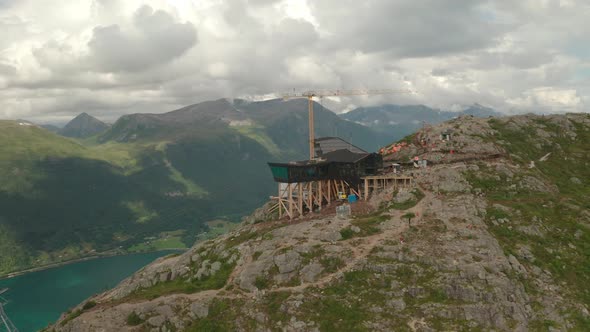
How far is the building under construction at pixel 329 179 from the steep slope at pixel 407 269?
Result: 29.4ft

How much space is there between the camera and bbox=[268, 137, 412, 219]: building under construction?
116562 millimetres

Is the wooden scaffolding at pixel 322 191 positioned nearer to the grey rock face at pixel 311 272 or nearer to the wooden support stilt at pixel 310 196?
the wooden support stilt at pixel 310 196

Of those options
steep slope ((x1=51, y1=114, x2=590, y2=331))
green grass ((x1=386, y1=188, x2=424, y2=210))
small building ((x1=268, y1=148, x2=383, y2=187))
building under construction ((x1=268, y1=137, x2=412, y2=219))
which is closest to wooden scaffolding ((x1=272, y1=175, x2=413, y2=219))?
building under construction ((x1=268, y1=137, x2=412, y2=219))

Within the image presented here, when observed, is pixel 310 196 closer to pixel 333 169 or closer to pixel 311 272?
pixel 333 169

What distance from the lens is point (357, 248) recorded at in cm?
8456

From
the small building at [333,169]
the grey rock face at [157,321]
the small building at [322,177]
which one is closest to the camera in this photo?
the grey rock face at [157,321]

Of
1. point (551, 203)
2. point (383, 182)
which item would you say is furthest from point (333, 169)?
point (551, 203)

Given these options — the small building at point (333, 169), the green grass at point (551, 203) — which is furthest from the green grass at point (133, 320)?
the green grass at point (551, 203)

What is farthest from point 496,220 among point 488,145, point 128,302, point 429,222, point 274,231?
point 128,302

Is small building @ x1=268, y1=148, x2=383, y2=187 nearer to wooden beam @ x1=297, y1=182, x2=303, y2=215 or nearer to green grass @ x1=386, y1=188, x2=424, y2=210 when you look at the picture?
wooden beam @ x1=297, y1=182, x2=303, y2=215

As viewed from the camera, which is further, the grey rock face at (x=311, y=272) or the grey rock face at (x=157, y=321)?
the grey rock face at (x=311, y=272)

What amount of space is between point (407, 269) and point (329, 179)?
5167 centimetres

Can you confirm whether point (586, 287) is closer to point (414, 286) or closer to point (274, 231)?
point (414, 286)

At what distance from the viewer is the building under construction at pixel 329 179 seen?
11656cm
